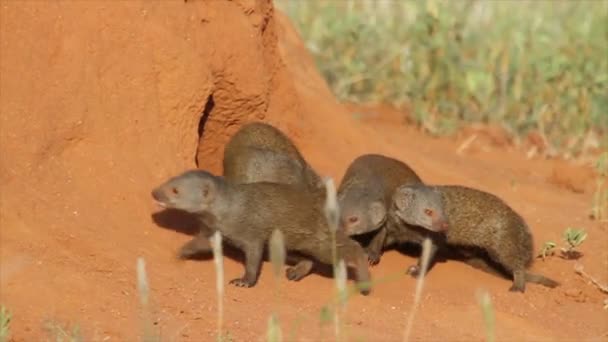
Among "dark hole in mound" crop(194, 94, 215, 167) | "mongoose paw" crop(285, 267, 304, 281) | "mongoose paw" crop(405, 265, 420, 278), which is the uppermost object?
"dark hole in mound" crop(194, 94, 215, 167)

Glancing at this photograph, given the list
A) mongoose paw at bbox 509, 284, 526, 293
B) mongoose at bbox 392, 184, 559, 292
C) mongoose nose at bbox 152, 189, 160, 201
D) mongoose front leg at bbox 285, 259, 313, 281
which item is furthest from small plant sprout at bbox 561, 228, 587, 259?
mongoose nose at bbox 152, 189, 160, 201

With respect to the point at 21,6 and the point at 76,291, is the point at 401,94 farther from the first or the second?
the point at 76,291

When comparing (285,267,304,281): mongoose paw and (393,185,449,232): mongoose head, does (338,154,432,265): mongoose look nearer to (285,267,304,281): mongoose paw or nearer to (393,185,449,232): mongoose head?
(393,185,449,232): mongoose head

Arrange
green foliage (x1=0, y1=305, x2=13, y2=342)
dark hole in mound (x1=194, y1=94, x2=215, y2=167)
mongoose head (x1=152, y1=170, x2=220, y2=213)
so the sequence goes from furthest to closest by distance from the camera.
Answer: dark hole in mound (x1=194, y1=94, x2=215, y2=167) < mongoose head (x1=152, y1=170, x2=220, y2=213) < green foliage (x1=0, y1=305, x2=13, y2=342)

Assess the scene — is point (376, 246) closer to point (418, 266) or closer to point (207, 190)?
point (418, 266)

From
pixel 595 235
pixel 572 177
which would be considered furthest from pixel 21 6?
pixel 572 177

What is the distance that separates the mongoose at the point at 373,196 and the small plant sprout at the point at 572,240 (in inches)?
36.6

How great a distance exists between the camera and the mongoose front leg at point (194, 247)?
245 inches

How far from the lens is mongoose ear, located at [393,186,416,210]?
703cm

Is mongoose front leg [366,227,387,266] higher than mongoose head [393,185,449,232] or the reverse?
the reverse

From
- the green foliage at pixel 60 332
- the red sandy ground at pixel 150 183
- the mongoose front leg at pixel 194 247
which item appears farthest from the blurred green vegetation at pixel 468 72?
the green foliage at pixel 60 332

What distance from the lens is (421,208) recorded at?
275 inches

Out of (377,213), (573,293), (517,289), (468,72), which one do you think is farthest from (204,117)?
(468,72)

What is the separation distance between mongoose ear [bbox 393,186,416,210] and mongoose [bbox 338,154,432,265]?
0.27ft
